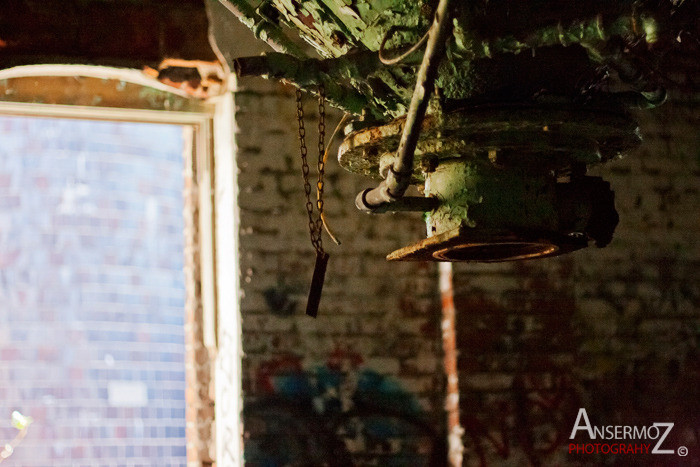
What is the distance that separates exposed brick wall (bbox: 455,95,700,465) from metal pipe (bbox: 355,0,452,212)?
5.73 feet

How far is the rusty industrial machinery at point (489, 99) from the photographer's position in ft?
4.13

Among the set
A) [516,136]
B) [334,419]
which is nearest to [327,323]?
[334,419]

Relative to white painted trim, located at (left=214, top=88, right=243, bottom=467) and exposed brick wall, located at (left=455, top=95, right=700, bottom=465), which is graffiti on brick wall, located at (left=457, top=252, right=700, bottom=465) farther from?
white painted trim, located at (left=214, top=88, right=243, bottom=467)

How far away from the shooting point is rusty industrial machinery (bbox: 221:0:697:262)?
126cm

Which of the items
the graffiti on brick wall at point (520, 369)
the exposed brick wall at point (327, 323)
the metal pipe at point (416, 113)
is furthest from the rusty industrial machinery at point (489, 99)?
the graffiti on brick wall at point (520, 369)

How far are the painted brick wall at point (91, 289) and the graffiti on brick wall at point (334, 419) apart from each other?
0.55 meters

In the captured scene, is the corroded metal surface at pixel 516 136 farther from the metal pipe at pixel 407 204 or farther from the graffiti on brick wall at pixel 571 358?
the graffiti on brick wall at pixel 571 358

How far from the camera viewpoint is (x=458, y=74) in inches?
54.7

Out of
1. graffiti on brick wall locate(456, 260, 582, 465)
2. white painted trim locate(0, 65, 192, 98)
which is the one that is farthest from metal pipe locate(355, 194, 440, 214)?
white painted trim locate(0, 65, 192, 98)

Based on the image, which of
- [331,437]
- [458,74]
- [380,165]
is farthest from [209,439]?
[458,74]

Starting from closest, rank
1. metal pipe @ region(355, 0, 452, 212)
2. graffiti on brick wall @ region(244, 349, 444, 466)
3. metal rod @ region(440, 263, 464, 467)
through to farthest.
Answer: metal pipe @ region(355, 0, 452, 212)
graffiti on brick wall @ region(244, 349, 444, 466)
metal rod @ region(440, 263, 464, 467)

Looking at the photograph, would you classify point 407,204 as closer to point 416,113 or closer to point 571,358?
point 416,113

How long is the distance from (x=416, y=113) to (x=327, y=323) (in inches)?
72.8

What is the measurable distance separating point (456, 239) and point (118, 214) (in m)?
2.40
